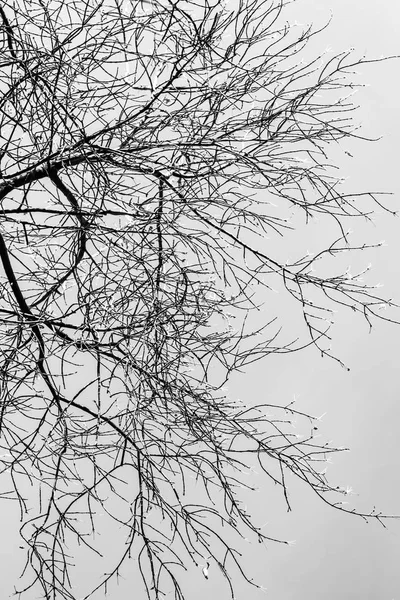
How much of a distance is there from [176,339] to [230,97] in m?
1.72

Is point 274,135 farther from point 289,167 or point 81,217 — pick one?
point 81,217

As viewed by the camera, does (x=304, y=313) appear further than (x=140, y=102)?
Yes

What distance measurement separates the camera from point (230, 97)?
438cm

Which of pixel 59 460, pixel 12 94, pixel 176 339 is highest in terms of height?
pixel 12 94

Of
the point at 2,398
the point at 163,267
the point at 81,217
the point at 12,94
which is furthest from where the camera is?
the point at 163,267

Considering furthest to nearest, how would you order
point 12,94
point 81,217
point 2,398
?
point 2,398 < point 81,217 < point 12,94

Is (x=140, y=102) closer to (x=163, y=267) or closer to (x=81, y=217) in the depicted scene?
(x=81, y=217)

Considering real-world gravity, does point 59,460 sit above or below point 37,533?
above

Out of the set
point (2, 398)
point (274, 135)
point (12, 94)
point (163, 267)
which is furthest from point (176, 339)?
point (12, 94)

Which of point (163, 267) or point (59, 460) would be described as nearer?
point (59, 460)

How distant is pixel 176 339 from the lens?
16.9 ft

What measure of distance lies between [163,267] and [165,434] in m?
1.22

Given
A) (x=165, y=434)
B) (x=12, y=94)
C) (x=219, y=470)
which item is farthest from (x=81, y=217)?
(x=219, y=470)

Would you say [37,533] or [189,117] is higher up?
[189,117]
